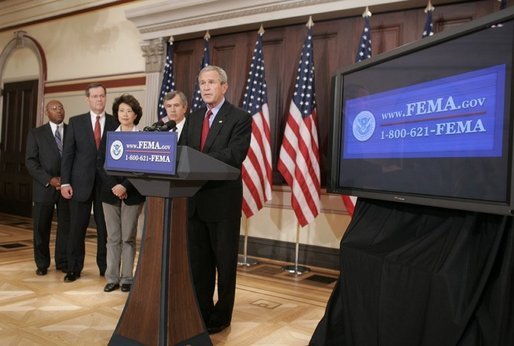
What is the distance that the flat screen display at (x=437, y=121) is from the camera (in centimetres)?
136

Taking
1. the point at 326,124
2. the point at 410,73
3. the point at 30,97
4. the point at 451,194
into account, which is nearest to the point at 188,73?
the point at 326,124

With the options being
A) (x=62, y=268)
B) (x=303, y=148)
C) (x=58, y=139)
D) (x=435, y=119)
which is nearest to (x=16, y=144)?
(x=58, y=139)

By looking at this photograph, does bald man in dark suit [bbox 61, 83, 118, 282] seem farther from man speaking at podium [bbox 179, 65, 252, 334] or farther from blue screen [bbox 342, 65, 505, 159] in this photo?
blue screen [bbox 342, 65, 505, 159]

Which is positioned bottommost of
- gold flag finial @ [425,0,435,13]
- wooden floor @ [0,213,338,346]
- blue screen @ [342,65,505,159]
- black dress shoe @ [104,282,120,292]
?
wooden floor @ [0,213,338,346]

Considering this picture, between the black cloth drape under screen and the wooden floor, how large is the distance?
634 mm

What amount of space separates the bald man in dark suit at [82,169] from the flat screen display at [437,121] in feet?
7.42

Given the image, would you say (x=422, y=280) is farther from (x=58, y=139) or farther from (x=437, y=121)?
(x=58, y=139)

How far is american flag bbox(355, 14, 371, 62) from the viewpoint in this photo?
165 inches

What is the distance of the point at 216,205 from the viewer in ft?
8.11

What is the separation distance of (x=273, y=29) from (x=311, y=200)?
6.77 feet

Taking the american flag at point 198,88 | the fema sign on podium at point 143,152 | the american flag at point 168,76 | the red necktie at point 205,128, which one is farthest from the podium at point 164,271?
the american flag at point 168,76

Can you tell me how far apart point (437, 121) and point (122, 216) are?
8.45ft

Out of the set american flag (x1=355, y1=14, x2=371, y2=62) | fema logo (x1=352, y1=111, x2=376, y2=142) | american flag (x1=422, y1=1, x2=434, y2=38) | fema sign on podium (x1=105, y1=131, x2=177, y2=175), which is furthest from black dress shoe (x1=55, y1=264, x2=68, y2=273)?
american flag (x1=422, y1=1, x2=434, y2=38)

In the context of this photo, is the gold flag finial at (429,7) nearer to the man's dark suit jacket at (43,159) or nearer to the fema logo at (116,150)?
the fema logo at (116,150)
